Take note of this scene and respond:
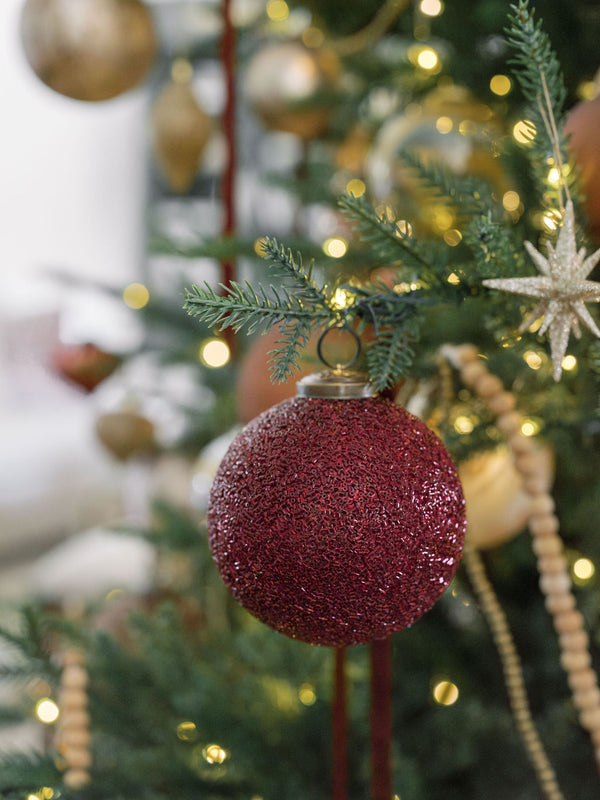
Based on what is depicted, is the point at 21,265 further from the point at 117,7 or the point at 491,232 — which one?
the point at 491,232

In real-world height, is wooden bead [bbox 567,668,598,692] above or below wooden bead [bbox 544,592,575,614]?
below

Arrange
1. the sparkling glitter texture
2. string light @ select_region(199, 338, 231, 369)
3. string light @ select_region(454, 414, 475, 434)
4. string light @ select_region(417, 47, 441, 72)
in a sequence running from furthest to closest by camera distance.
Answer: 1. string light @ select_region(199, 338, 231, 369)
2. string light @ select_region(417, 47, 441, 72)
3. string light @ select_region(454, 414, 475, 434)
4. the sparkling glitter texture

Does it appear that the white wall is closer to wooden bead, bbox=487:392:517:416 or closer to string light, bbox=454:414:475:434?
string light, bbox=454:414:475:434

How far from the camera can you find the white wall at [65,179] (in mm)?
3432

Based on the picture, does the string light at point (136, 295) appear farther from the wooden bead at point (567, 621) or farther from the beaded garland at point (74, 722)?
the wooden bead at point (567, 621)

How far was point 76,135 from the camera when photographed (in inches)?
147

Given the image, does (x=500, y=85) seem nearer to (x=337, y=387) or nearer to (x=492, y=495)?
(x=492, y=495)

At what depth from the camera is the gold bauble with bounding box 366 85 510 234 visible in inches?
28.4

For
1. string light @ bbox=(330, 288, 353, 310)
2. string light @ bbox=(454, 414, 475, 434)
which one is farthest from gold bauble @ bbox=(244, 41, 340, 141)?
string light @ bbox=(330, 288, 353, 310)

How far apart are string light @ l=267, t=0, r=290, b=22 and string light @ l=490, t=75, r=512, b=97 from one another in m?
0.31

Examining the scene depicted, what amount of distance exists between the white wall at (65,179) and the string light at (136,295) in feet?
7.86

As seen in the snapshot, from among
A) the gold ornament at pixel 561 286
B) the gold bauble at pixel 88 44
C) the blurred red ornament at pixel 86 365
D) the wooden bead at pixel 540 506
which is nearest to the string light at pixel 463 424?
the wooden bead at pixel 540 506

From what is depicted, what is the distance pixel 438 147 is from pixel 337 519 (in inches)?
20.8

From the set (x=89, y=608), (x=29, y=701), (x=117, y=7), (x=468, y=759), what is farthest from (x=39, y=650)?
(x=117, y=7)
